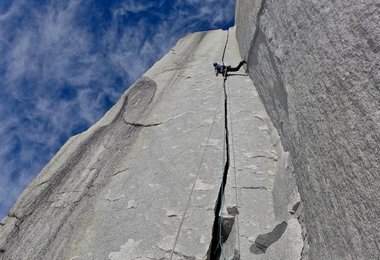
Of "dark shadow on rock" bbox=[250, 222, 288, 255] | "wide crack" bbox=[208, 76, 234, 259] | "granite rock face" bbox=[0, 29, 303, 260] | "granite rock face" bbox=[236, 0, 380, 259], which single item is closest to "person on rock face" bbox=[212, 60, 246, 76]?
"granite rock face" bbox=[0, 29, 303, 260]

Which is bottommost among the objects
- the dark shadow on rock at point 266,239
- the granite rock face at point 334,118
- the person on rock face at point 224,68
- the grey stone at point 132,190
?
the dark shadow on rock at point 266,239

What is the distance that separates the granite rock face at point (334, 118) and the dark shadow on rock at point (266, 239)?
37cm

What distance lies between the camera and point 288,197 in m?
5.51

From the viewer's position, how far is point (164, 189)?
21.3 feet

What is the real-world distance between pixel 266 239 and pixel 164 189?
6.55 ft

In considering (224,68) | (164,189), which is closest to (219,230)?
(164,189)

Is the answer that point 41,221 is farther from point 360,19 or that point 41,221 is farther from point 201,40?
point 201,40

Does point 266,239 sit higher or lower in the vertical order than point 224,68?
lower

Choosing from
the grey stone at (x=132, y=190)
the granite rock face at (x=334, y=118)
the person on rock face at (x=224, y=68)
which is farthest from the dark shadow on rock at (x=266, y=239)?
the person on rock face at (x=224, y=68)

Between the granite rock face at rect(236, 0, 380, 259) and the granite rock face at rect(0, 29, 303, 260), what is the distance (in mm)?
636

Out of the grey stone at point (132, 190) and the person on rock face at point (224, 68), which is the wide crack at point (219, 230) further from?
the person on rock face at point (224, 68)

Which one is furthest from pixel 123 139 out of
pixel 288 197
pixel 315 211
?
pixel 315 211

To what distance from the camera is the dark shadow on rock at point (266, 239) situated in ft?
16.7

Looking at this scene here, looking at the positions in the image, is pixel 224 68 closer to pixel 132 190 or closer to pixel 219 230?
pixel 132 190
